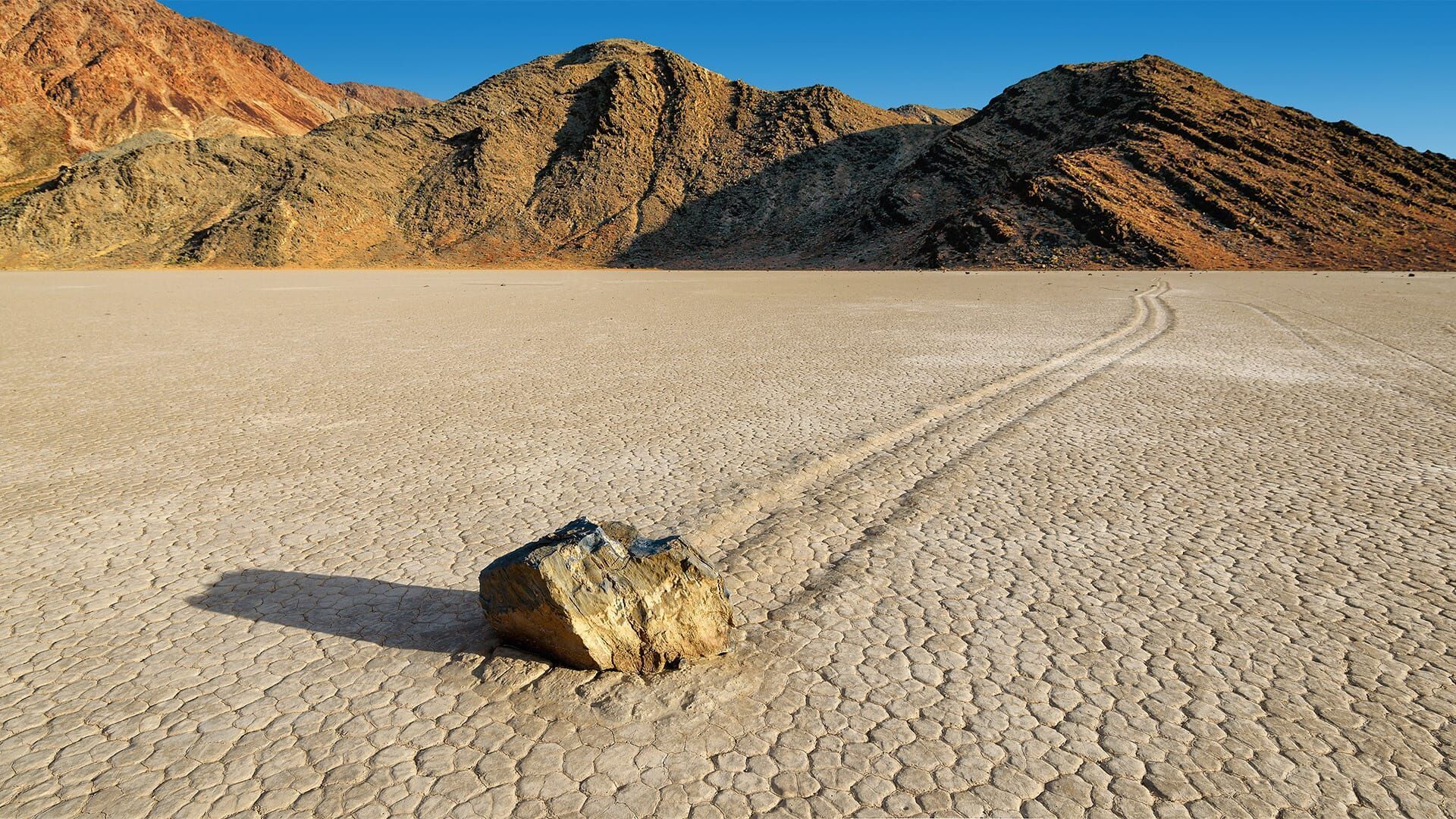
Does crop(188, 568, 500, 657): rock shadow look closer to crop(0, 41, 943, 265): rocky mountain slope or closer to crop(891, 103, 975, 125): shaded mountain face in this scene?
crop(0, 41, 943, 265): rocky mountain slope

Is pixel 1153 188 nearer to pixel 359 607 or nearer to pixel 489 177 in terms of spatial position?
pixel 489 177

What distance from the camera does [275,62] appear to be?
445 feet

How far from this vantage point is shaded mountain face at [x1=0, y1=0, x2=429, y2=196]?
90.2 m

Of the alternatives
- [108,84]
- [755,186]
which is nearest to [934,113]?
[755,186]

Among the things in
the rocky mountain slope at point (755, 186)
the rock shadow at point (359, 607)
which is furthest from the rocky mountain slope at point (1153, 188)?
the rock shadow at point (359, 607)

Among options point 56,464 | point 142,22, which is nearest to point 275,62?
point 142,22

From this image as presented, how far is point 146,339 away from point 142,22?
122095 mm

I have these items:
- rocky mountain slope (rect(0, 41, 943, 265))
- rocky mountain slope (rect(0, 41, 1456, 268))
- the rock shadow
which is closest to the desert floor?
the rock shadow

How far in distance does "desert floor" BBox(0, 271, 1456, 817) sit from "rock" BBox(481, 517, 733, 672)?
122mm

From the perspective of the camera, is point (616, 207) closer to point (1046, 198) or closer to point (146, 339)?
point (1046, 198)

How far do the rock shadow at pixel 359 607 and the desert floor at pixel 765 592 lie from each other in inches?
0.8

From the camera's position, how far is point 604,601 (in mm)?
3195

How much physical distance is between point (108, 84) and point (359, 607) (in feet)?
400

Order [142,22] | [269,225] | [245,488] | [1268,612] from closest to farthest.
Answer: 1. [1268,612]
2. [245,488]
3. [269,225]
4. [142,22]
